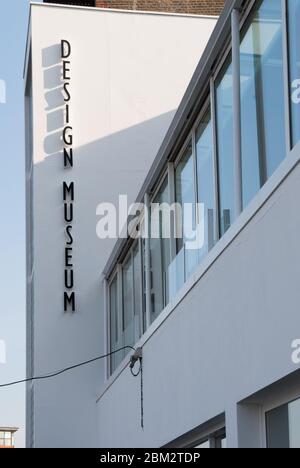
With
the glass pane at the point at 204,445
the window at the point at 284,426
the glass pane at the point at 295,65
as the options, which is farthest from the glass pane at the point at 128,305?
the glass pane at the point at 295,65

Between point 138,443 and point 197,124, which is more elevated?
point 197,124

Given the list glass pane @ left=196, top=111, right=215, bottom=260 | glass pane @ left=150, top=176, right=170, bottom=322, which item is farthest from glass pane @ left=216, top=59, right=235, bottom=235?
glass pane @ left=150, top=176, right=170, bottom=322

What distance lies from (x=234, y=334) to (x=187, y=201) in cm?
292

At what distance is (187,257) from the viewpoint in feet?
34.1

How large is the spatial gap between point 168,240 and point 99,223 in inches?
257

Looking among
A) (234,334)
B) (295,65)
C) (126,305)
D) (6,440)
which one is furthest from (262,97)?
(6,440)

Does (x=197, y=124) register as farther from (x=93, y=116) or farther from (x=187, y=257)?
(x=93, y=116)

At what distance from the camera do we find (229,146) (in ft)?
28.5

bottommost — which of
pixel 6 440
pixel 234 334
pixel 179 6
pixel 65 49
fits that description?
Answer: pixel 234 334

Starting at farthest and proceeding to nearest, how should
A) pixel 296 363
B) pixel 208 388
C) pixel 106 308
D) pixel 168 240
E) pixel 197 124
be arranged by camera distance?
1. pixel 106 308
2. pixel 168 240
3. pixel 197 124
4. pixel 208 388
5. pixel 296 363

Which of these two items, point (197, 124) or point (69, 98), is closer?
point (197, 124)

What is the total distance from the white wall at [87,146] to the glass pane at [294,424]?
9.27 m

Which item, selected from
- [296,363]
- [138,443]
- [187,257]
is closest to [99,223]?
[138,443]

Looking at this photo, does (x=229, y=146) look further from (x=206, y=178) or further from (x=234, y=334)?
(x=234, y=334)
